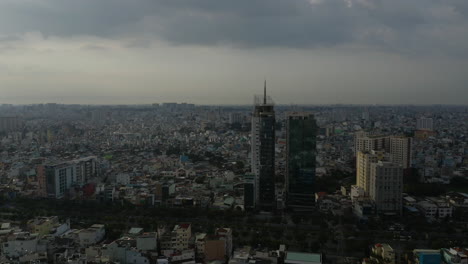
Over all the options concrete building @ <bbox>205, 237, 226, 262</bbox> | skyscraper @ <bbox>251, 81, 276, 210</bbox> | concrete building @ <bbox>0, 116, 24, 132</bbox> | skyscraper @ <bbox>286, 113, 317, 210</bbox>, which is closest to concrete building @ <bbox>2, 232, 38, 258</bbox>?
concrete building @ <bbox>205, 237, 226, 262</bbox>

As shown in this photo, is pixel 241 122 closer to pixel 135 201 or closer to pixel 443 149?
pixel 443 149

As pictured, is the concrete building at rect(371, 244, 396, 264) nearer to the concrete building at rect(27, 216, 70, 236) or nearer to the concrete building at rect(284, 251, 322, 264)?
the concrete building at rect(284, 251, 322, 264)

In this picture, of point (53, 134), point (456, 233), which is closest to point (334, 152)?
point (456, 233)

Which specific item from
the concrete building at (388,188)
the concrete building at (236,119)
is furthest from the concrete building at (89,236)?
the concrete building at (236,119)

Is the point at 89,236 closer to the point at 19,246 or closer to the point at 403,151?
the point at 19,246

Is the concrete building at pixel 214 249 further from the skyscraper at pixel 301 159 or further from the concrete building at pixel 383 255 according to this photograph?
the skyscraper at pixel 301 159

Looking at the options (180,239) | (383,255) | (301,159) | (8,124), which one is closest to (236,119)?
(8,124)
